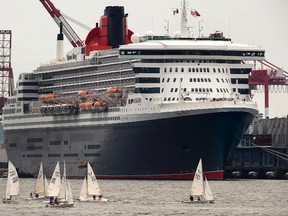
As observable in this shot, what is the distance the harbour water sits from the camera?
109 metres

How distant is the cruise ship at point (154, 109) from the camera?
14462cm

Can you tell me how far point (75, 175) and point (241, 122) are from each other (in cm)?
2335

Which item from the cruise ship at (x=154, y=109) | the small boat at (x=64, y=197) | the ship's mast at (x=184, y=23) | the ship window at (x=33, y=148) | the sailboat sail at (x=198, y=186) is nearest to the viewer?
the small boat at (x=64, y=197)

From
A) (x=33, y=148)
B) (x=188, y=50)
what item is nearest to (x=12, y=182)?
(x=188, y=50)

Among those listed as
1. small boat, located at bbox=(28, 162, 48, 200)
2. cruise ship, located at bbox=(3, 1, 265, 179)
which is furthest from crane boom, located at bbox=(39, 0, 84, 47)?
small boat, located at bbox=(28, 162, 48, 200)

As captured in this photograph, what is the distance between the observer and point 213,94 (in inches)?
5846

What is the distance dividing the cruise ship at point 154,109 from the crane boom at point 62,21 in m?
20.8

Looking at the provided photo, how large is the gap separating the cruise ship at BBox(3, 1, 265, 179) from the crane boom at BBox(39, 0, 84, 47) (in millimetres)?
20756

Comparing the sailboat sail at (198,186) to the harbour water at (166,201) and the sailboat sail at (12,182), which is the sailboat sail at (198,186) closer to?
the harbour water at (166,201)

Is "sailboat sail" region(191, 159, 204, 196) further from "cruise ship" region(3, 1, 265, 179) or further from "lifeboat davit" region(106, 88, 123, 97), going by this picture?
"lifeboat davit" region(106, 88, 123, 97)

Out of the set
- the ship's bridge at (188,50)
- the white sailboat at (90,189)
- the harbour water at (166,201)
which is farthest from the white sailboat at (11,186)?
the ship's bridge at (188,50)

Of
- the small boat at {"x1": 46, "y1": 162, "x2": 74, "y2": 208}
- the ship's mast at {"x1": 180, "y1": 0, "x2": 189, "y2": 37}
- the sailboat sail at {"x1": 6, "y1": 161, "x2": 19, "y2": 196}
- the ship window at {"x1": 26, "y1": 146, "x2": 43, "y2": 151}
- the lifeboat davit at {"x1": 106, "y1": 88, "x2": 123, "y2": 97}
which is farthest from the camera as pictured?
the ship window at {"x1": 26, "y1": 146, "x2": 43, "y2": 151}

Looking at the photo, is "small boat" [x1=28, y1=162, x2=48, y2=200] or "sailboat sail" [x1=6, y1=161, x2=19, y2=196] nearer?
"sailboat sail" [x1=6, y1=161, x2=19, y2=196]

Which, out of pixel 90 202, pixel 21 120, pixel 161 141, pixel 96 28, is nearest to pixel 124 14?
pixel 96 28
